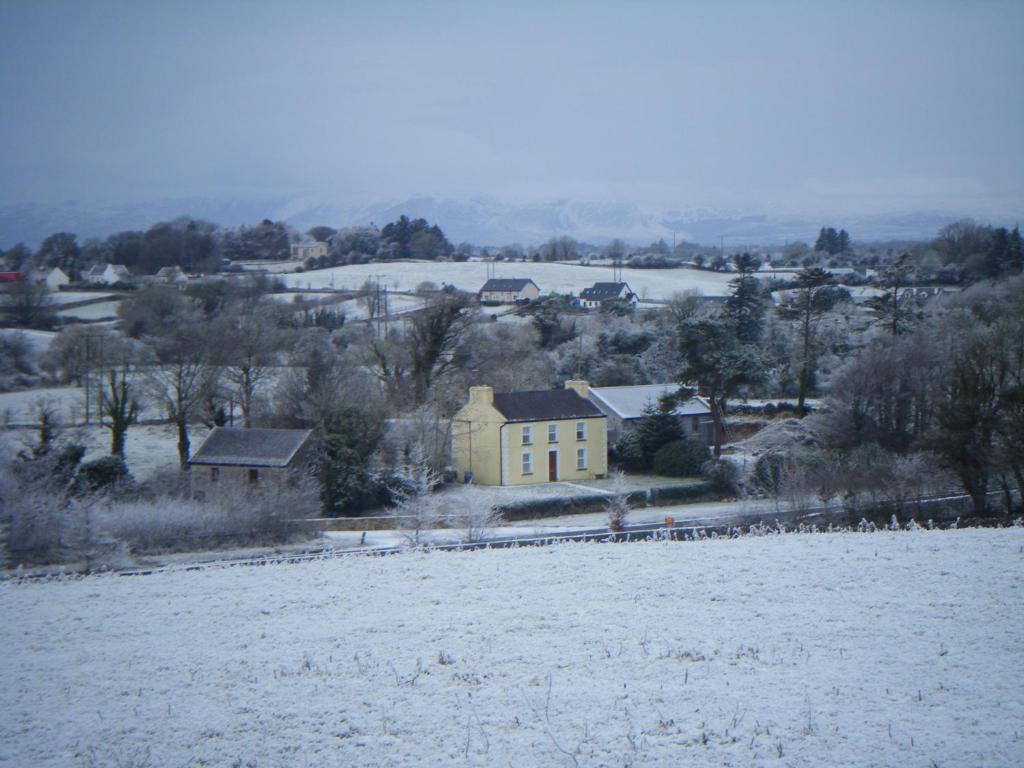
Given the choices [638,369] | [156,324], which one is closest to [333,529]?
[638,369]

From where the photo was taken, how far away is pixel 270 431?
37.3 meters

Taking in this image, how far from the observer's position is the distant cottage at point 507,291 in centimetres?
9831

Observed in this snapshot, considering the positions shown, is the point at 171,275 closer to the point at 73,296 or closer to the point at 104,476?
the point at 73,296

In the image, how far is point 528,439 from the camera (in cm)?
4047

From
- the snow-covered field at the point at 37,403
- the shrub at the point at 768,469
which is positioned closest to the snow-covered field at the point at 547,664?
the shrub at the point at 768,469

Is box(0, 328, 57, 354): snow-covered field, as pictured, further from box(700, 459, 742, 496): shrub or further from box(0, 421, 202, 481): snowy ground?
box(700, 459, 742, 496): shrub

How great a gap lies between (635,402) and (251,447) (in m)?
18.1

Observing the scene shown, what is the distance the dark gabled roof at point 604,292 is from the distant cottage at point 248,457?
5934 centimetres

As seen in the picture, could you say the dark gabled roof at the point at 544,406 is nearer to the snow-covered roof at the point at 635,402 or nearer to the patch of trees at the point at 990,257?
the snow-covered roof at the point at 635,402

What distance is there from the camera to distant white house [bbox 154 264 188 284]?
95100 mm

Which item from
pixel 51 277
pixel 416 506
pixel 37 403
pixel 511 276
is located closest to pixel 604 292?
pixel 511 276

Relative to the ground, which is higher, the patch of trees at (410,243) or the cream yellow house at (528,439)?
the patch of trees at (410,243)

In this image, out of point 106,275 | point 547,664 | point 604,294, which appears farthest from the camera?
point 106,275

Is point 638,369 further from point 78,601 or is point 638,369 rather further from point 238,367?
point 78,601
